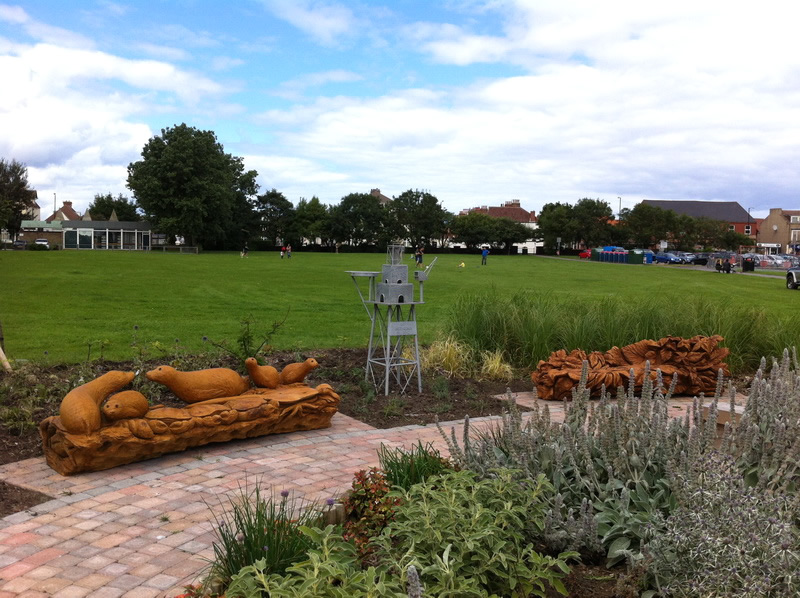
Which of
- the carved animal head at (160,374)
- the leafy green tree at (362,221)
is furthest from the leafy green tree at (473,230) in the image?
the carved animal head at (160,374)

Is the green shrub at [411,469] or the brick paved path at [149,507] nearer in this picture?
the brick paved path at [149,507]

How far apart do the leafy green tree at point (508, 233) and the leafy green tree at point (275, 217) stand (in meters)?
25.1

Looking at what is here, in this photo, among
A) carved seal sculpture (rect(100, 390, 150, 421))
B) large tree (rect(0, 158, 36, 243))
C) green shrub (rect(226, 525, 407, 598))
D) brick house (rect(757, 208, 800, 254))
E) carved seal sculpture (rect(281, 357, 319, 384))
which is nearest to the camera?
green shrub (rect(226, 525, 407, 598))

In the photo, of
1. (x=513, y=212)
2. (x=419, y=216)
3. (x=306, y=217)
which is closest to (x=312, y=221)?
(x=306, y=217)

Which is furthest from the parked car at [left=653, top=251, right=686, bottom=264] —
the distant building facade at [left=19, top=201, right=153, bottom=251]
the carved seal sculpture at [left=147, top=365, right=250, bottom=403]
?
the carved seal sculpture at [left=147, top=365, right=250, bottom=403]

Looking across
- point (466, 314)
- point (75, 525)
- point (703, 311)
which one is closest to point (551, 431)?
point (75, 525)

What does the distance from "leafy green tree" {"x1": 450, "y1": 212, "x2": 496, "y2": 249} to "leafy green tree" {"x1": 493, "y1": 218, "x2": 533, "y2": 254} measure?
0.57 meters

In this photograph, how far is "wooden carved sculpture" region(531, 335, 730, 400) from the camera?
739cm

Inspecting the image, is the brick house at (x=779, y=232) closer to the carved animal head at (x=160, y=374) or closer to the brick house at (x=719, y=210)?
the brick house at (x=719, y=210)

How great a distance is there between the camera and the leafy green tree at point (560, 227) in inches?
3228

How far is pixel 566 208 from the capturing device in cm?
8362

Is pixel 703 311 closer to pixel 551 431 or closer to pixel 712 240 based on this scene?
pixel 551 431

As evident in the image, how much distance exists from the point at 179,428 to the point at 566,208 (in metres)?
82.5

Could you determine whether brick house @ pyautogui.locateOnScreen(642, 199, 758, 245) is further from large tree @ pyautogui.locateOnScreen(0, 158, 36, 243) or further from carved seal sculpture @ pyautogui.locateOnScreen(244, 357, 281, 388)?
carved seal sculpture @ pyautogui.locateOnScreen(244, 357, 281, 388)
